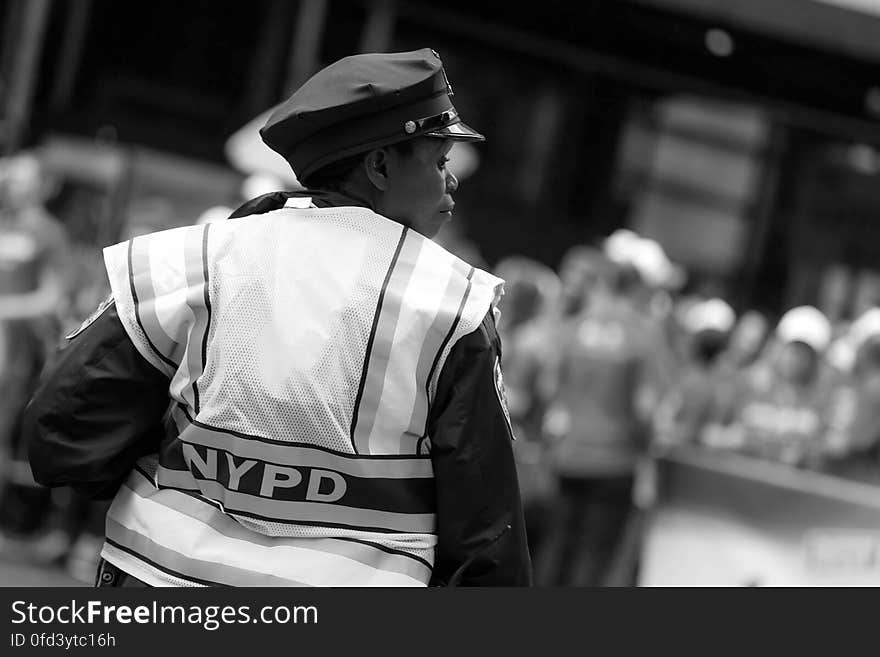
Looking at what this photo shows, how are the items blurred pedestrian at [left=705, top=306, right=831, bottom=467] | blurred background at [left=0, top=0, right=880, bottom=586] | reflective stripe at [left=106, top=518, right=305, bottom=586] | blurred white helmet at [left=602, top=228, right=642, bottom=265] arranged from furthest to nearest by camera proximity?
blurred white helmet at [left=602, top=228, right=642, bottom=265] < blurred pedestrian at [left=705, top=306, right=831, bottom=467] < blurred background at [left=0, top=0, right=880, bottom=586] < reflective stripe at [left=106, top=518, right=305, bottom=586]

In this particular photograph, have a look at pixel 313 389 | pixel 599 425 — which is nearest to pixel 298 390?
pixel 313 389

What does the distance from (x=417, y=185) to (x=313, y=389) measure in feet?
1.39

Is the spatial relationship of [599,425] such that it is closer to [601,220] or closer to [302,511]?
[302,511]

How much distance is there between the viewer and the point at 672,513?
678 cm

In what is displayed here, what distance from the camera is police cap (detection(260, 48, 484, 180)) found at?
243 cm

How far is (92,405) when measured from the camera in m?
2.47

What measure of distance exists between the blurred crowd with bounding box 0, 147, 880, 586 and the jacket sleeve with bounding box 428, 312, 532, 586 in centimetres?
471

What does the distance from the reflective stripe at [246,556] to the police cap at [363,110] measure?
626 mm

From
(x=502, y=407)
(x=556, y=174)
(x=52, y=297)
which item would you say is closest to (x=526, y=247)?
(x=556, y=174)

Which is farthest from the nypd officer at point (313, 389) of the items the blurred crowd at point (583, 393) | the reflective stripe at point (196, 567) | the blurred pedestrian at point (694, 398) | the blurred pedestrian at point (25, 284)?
the blurred pedestrian at point (25, 284)

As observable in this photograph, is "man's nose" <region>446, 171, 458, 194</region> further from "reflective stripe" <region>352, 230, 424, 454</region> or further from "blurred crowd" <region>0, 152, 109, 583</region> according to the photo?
"blurred crowd" <region>0, 152, 109, 583</region>

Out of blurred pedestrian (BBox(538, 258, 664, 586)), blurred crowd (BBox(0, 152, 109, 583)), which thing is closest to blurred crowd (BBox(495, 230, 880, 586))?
blurred pedestrian (BBox(538, 258, 664, 586))

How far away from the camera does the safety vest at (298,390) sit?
7.84 ft

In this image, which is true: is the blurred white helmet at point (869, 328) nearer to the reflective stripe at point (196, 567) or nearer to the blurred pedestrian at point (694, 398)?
the blurred pedestrian at point (694, 398)
